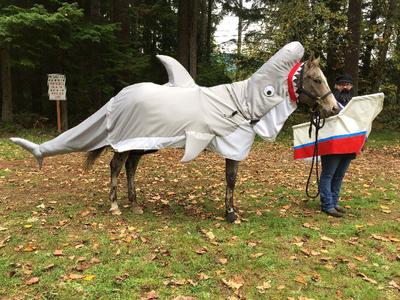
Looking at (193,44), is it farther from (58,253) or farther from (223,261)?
(223,261)

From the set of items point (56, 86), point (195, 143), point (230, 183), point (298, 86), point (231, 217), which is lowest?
point (231, 217)

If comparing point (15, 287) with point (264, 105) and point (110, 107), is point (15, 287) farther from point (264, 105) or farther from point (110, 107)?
point (264, 105)

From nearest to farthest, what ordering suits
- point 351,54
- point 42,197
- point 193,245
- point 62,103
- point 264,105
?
point 193,245 < point 264,105 < point 42,197 < point 351,54 < point 62,103

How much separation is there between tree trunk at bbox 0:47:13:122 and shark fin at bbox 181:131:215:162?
40.6 feet

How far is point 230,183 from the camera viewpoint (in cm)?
592

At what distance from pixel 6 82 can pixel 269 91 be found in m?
13.9

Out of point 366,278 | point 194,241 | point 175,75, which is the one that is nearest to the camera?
point 366,278

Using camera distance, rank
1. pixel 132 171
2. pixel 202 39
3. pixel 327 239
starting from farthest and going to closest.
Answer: pixel 202 39
pixel 132 171
pixel 327 239

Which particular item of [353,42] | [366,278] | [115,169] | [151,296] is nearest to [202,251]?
[151,296]

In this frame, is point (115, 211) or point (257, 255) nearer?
point (257, 255)

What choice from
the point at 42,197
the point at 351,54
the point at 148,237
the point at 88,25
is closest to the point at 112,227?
the point at 148,237

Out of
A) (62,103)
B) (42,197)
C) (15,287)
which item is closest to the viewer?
(15,287)

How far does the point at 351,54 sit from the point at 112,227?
1267 cm

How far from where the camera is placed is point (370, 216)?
21.0 ft
